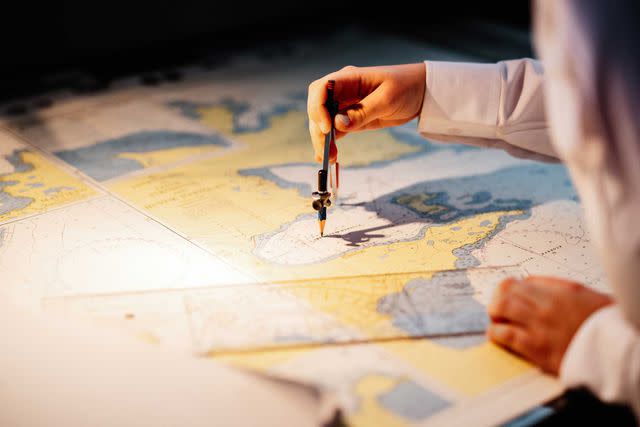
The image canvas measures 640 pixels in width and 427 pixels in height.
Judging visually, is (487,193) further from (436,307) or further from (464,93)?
(436,307)

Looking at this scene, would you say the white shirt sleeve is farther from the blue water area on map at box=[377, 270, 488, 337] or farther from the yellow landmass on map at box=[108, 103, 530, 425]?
the blue water area on map at box=[377, 270, 488, 337]

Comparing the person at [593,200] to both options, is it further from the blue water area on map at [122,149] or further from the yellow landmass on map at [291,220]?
the blue water area on map at [122,149]

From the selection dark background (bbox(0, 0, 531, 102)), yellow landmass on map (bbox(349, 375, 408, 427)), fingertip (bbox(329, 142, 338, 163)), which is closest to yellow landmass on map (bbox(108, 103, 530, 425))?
yellow landmass on map (bbox(349, 375, 408, 427))

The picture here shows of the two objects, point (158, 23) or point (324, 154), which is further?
point (158, 23)

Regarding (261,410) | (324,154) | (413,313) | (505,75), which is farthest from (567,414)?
(505,75)

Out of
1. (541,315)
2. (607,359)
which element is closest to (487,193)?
(541,315)

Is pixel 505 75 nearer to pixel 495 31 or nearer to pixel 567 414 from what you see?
pixel 567 414

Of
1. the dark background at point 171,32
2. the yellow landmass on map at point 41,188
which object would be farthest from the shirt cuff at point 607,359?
the dark background at point 171,32
